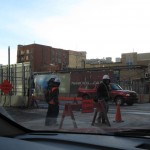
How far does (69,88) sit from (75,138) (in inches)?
1575

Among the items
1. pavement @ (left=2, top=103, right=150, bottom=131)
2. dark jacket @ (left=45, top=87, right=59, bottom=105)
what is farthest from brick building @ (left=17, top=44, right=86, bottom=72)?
dark jacket @ (left=45, top=87, right=59, bottom=105)

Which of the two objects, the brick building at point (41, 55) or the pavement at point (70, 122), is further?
the brick building at point (41, 55)

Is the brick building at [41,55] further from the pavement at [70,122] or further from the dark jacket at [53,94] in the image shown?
the dark jacket at [53,94]

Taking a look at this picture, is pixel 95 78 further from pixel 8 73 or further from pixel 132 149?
pixel 132 149

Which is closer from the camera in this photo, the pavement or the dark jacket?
the pavement

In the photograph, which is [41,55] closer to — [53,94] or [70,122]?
[53,94]

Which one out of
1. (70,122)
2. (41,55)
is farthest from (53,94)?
(41,55)

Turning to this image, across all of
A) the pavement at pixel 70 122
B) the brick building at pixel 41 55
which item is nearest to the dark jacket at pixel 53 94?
the pavement at pixel 70 122

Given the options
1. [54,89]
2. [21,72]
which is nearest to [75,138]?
[54,89]

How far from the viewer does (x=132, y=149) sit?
223 centimetres

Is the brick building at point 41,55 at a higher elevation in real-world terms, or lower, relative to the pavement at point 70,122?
higher

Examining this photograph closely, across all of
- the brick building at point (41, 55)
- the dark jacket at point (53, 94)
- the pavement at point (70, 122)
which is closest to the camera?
the pavement at point (70, 122)

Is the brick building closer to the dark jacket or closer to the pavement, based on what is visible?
the pavement

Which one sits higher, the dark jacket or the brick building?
the brick building
